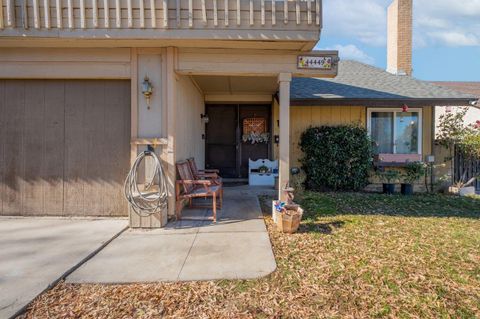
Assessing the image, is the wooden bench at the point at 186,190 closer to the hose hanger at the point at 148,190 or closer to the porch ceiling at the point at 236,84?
the hose hanger at the point at 148,190

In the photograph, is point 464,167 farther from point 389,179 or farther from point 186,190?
point 186,190

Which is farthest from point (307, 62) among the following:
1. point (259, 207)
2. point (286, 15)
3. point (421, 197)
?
point (421, 197)

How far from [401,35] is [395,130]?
355 centimetres

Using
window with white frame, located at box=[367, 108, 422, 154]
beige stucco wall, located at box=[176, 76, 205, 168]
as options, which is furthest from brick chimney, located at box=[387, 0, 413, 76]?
beige stucco wall, located at box=[176, 76, 205, 168]

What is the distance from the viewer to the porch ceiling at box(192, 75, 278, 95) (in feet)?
22.3

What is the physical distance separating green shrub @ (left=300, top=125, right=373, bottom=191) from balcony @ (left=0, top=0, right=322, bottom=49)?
3.58m

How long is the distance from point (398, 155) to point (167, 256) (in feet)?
22.9

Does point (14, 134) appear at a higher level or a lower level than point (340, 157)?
higher

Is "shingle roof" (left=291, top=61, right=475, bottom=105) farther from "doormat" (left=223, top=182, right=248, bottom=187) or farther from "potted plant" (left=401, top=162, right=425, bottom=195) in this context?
"doormat" (left=223, top=182, right=248, bottom=187)

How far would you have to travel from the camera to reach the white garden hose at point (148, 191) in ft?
15.0

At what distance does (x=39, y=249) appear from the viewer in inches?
147

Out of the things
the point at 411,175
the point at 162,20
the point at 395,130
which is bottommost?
the point at 411,175

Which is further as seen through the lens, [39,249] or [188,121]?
[188,121]

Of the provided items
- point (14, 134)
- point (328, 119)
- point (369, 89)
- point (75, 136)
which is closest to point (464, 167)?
point (369, 89)
